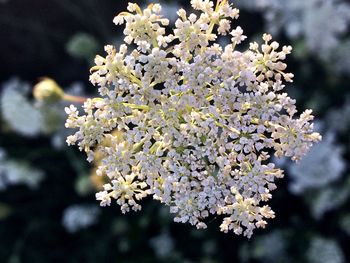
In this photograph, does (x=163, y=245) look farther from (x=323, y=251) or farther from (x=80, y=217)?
(x=323, y=251)

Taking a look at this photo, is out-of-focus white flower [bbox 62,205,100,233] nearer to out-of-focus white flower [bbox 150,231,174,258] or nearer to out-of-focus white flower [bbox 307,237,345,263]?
out-of-focus white flower [bbox 150,231,174,258]

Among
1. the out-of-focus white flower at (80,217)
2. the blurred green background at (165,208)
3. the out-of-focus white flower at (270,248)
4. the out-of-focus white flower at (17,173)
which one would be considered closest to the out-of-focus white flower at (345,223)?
the blurred green background at (165,208)

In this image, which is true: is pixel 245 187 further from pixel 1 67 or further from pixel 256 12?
pixel 1 67

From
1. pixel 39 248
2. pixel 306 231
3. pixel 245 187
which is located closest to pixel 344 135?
pixel 306 231

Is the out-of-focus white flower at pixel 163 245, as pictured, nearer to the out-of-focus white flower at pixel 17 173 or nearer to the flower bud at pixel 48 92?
the out-of-focus white flower at pixel 17 173

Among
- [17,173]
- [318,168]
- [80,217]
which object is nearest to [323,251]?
[318,168]

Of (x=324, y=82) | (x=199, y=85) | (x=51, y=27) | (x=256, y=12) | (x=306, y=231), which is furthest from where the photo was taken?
(x=51, y=27)
